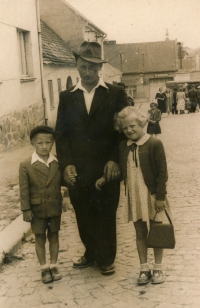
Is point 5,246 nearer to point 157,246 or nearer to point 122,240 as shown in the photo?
point 122,240

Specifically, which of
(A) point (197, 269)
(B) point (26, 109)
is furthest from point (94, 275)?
(B) point (26, 109)

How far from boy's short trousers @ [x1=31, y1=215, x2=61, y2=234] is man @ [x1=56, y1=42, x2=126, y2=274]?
0.77 feet

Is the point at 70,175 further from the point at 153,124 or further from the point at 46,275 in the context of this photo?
the point at 153,124

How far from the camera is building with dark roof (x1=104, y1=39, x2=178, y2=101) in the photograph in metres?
26.5

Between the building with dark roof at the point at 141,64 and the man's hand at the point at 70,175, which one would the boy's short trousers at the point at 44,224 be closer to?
the man's hand at the point at 70,175

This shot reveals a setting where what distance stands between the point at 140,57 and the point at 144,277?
94.2 ft

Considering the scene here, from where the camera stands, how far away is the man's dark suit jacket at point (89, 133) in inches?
116

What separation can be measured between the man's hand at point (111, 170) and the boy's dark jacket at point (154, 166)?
0.21 meters

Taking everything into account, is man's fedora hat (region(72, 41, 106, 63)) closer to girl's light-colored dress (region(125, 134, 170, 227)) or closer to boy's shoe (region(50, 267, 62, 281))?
girl's light-colored dress (region(125, 134, 170, 227))

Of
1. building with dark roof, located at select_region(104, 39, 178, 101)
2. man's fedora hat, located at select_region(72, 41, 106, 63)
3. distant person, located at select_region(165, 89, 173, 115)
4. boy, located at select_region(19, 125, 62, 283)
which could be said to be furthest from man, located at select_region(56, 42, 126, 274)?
building with dark roof, located at select_region(104, 39, 178, 101)

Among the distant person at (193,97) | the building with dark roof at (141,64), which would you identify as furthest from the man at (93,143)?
the building with dark roof at (141,64)

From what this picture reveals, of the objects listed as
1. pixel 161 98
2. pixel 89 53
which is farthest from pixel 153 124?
pixel 161 98

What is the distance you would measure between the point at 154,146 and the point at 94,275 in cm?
103

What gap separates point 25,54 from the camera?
8.77 m
